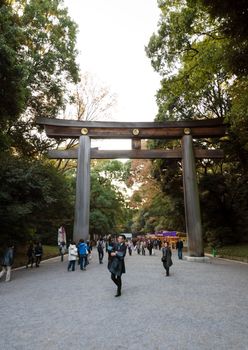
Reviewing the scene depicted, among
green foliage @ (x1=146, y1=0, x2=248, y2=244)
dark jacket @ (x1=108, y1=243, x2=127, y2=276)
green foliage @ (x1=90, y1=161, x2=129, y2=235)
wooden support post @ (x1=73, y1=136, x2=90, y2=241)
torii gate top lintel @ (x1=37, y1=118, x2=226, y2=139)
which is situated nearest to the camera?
dark jacket @ (x1=108, y1=243, x2=127, y2=276)

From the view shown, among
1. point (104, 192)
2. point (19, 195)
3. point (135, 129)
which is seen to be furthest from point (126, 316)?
point (104, 192)

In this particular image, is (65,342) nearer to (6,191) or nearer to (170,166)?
(6,191)

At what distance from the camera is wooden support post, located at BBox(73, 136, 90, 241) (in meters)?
15.5

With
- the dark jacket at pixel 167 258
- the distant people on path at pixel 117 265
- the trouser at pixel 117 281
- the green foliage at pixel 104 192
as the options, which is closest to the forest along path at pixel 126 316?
Answer: the trouser at pixel 117 281

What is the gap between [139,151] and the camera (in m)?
17.8

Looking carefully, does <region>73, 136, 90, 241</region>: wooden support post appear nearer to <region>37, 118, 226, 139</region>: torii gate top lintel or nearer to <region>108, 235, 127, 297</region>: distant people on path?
<region>37, 118, 226, 139</region>: torii gate top lintel

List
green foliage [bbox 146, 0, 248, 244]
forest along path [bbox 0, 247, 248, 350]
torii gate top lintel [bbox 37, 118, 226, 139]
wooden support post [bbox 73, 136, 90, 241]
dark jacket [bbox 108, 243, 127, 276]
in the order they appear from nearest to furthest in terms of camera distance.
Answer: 1. forest along path [bbox 0, 247, 248, 350]
2. dark jacket [bbox 108, 243, 127, 276]
3. green foliage [bbox 146, 0, 248, 244]
4. wooden support post [bbox 73, 136, 90, 241]
5. torii gate top lintel [bbox 37, 118, 226, 139]

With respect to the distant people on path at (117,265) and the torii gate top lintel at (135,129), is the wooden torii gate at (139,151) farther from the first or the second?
the distant people on path at (117,265)

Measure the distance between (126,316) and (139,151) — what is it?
13263mm

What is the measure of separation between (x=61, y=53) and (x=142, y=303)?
53.9 ft

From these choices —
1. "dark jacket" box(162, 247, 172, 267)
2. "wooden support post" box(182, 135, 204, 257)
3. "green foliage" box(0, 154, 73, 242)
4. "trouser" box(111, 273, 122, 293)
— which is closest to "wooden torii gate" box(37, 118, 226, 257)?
"wooden support post" box(182, 135, 204, 257)

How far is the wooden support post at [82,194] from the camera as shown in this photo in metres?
15.5

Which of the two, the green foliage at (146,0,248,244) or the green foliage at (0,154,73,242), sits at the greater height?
the green foliage at (146,0,248,244)

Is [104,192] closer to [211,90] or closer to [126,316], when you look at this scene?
[211,90]
